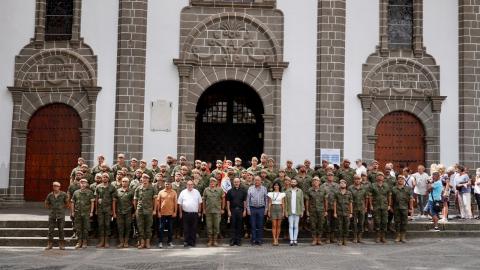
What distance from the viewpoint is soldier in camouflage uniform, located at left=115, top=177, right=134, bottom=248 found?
1570 centimetres

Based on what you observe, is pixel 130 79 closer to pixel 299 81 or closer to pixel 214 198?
pixel 299 81

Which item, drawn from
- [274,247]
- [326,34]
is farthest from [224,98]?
[274,247]

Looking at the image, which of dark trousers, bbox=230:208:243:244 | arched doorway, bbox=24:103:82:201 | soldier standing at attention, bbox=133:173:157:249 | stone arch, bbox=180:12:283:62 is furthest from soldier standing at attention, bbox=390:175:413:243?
arched doorway, bbox=24:103:82:201

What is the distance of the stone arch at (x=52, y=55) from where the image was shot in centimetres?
2136

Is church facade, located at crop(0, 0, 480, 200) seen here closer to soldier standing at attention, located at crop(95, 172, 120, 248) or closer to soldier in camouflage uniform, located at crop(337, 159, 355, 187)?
soldier in camouflage uniform, located at crop(337, 159, 355, 187)

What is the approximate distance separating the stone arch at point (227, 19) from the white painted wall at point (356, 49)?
2.41 metres

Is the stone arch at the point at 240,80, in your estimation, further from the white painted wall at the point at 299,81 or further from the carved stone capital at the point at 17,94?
the carved stone capital at the point at 17,94

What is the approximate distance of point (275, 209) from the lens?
16.2 metres

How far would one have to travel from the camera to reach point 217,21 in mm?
21594

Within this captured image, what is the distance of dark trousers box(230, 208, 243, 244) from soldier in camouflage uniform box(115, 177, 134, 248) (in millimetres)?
2539

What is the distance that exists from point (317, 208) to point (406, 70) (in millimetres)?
7870

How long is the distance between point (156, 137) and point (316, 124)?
17.4ft

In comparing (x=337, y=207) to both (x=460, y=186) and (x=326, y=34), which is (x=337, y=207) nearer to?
(x=460, y=186)

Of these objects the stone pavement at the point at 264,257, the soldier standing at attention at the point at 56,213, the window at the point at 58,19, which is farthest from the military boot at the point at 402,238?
the window at the point at 58,19
